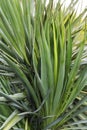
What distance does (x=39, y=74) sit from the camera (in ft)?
5.27

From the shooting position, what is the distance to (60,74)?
4.81ft

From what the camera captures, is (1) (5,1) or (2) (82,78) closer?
(2) (82,78)

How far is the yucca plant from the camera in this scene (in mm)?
1468

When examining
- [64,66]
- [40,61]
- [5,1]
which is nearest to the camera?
[64,66]

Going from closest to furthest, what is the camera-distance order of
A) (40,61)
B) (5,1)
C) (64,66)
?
1. (64,66)
2. (40,61)
3. (5,1)

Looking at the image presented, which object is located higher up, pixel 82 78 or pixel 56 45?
pixel 56 45

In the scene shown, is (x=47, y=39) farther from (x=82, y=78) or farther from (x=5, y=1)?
(x=5, y=1)

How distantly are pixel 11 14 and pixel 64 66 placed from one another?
22.7 inches

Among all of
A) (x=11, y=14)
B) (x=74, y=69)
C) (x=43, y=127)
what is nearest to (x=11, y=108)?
(x=43, y=127)

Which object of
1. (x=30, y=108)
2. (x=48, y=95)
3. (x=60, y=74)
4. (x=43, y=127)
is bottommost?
(x=43, y=127)

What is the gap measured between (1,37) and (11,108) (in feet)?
1.70

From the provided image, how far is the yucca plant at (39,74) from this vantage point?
4.82 ft

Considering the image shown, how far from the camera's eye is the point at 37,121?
5.33 ft

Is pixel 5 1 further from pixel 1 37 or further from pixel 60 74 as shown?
pixel 60 74
